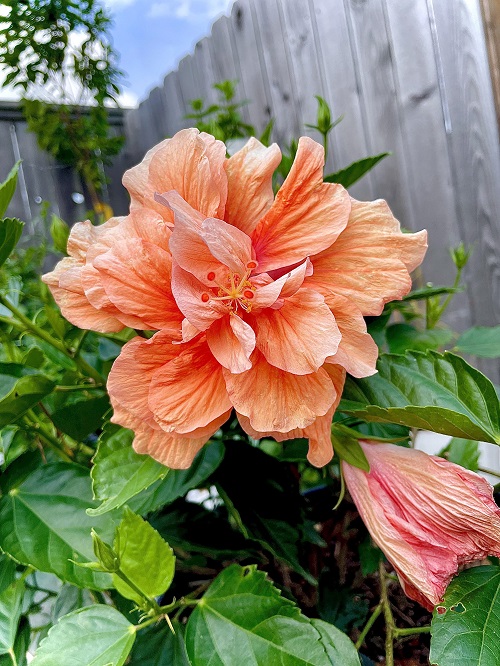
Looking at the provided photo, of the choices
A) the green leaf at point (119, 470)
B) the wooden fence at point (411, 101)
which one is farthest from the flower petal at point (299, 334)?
the wooden fence at point (411, 101)

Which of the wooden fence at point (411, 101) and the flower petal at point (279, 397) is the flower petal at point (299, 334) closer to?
the flower petal at point (279, 397)

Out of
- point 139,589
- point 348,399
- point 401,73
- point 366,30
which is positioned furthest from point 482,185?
point 139,589

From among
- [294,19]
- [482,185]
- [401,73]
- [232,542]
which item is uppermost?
[294,19]

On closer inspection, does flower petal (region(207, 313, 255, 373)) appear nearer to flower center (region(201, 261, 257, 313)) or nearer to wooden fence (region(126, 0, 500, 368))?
flower center (region(201, 261, 257, 313))

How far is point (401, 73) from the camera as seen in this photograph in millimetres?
1397

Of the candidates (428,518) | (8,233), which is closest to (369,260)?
(428,518)

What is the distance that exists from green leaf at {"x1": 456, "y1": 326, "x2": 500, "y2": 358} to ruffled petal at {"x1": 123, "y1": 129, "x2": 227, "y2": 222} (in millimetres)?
360

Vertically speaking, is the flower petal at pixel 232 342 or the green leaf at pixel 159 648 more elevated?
the flower petal at pixel 232 342

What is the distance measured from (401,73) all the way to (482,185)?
1.15 ft

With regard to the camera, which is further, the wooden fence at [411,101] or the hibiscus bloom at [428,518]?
the wooden fence at [411,101]

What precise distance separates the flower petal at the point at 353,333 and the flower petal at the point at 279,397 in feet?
0.06

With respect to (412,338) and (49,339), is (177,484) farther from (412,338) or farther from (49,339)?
(412,338)

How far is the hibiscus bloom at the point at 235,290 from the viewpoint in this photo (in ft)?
1.03

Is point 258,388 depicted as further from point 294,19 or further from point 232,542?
point 294,19
